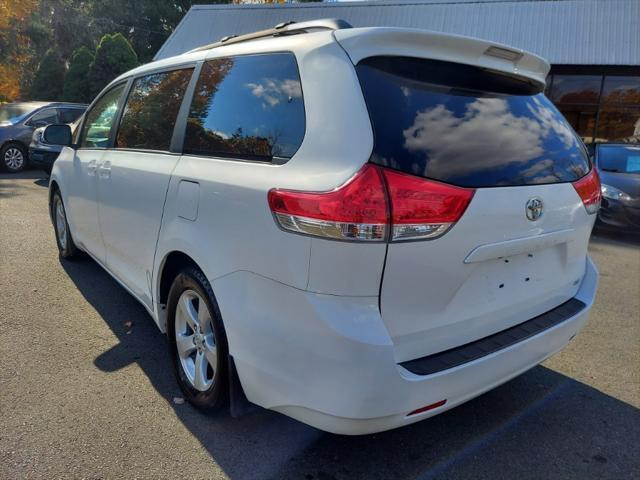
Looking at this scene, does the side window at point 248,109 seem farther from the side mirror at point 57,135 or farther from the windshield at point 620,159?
the windshield at point 620,159

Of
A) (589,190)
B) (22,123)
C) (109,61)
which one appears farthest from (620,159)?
(109,61)

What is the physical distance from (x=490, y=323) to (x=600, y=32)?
51.1 ft

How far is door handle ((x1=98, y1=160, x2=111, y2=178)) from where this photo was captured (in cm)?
371

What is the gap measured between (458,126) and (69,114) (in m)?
12.5

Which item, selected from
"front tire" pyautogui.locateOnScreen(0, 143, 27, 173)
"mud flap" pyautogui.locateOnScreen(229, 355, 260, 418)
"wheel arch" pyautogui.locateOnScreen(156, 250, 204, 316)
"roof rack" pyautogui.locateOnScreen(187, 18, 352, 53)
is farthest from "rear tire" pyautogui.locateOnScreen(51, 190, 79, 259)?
"front tire" pyautogui.locateOnScreen(0, 143, 27, 173)

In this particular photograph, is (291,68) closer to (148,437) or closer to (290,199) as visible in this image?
(290,199)

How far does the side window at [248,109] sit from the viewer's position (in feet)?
7.37

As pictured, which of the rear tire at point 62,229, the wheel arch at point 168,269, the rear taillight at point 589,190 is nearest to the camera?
the rear taillight at point 589,190

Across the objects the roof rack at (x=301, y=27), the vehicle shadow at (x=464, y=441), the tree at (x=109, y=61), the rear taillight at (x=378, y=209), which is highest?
the tree at (x=109, y=61)

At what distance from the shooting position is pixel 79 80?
20297 mm

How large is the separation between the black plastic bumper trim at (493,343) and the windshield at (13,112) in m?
12.7

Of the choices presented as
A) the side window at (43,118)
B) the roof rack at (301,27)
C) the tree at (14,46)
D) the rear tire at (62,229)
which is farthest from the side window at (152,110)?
the tree at (14,46)

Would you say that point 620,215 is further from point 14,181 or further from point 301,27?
point 14,181

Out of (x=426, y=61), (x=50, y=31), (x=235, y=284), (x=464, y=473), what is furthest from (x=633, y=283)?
(x=50, y=31)
